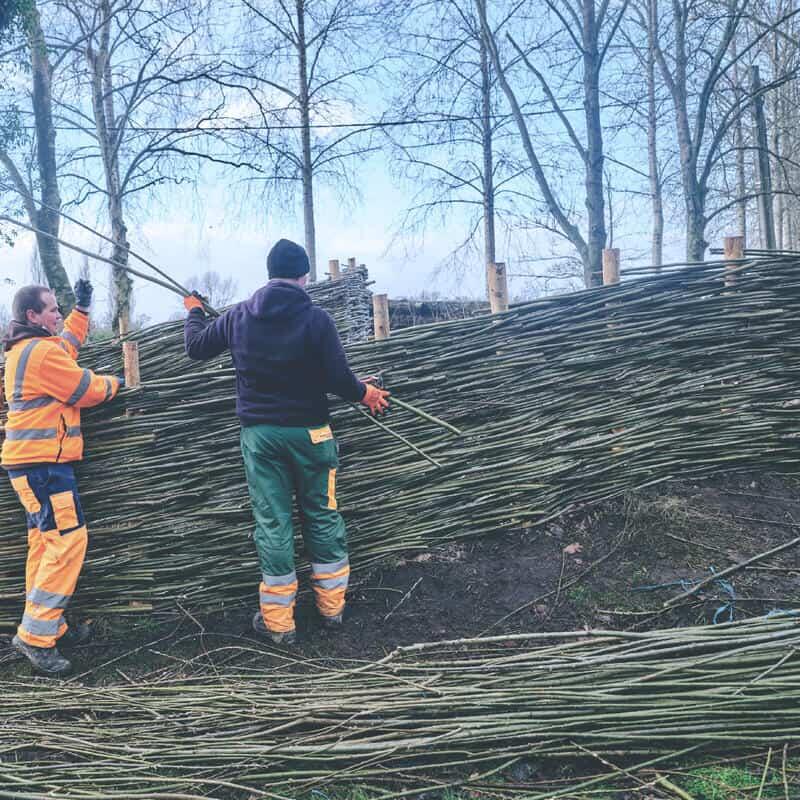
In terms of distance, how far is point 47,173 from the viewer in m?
13.5

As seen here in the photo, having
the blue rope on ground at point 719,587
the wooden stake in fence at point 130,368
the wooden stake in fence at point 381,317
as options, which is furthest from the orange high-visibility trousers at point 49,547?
the blue rope on ground at point 719,587

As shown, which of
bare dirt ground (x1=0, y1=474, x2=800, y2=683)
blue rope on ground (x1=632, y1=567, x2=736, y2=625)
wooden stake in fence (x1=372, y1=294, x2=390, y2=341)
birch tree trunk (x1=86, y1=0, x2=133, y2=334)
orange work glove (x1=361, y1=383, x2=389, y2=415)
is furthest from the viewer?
birch tree trunk (x1=86, y1=0, x2=133, y2=334)

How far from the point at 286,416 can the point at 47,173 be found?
12511 mm

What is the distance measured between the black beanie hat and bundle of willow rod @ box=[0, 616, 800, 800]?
1827 millimetres

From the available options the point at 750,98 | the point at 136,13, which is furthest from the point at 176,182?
the point at 750,98

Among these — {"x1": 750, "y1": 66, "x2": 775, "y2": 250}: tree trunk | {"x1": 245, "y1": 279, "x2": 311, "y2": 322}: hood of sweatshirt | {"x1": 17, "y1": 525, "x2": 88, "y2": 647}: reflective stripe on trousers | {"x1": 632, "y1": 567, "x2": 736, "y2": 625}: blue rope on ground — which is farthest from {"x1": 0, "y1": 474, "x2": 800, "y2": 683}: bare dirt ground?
{"x1": 750, "y1": 66, "x2": 775, "y2": 250}: tree trunk

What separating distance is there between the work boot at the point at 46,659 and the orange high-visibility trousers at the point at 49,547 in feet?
0.10

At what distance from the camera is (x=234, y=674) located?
124 inches

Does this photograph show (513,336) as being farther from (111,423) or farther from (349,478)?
(111,423)

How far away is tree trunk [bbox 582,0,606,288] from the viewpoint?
38.3 ft

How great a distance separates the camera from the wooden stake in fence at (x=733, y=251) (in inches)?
A: 176

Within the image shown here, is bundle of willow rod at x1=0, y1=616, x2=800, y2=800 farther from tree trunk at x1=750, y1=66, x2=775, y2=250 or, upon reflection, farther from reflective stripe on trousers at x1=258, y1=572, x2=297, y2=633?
tree trunk at x1=750, y1=66, x2=775, y2=250

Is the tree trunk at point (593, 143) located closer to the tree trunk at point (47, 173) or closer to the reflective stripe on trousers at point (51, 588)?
the tree trunk at point (47, 173)

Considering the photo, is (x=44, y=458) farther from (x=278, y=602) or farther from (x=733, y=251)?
(x=733, y=251)
